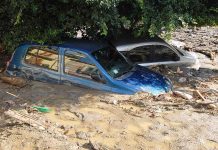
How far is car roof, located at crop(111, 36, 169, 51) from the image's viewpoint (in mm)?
10367

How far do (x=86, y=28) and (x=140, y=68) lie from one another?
189cm

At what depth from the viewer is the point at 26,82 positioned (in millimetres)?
8859

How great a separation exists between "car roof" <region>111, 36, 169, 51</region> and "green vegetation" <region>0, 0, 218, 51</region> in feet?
1.37

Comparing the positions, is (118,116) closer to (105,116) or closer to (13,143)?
(105,116)

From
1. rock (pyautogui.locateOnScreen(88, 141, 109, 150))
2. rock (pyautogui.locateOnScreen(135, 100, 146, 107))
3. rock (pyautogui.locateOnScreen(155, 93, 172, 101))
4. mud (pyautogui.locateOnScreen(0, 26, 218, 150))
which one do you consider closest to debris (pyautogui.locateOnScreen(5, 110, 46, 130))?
mud (pyautogui.locateOnScreen(0, 26, 218, 150))

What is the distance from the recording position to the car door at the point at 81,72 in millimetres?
8062

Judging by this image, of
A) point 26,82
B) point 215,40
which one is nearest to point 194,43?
point 215,40

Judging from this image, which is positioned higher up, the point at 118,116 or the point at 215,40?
the point at 215,40

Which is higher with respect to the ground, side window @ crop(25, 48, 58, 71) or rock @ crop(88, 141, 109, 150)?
side window @ crop(25, 48, 58, 71)

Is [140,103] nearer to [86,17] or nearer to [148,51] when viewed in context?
[86,17]

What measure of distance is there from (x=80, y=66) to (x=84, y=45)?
2.07 feet

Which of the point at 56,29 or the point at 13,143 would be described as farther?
the point at 56,29

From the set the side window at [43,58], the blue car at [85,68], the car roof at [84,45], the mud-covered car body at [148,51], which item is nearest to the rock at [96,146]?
the blue car at [85,68]

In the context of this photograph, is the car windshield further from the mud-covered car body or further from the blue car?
the mud-covered car body
